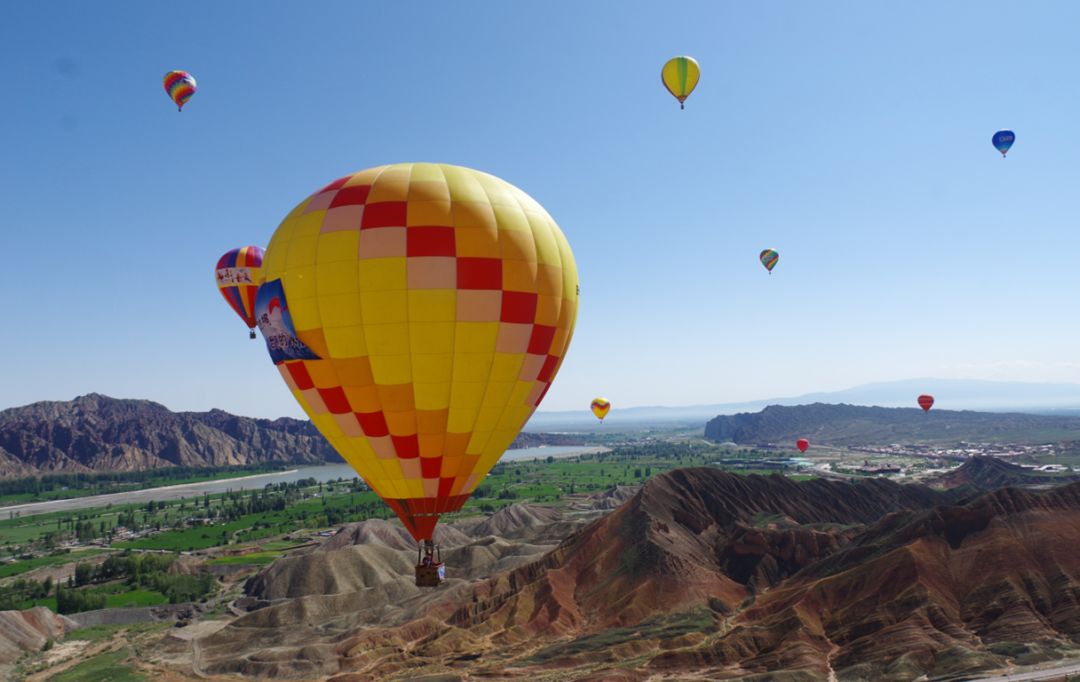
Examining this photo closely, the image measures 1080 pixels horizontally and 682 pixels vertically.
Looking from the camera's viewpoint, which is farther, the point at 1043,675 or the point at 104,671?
the point at 104,671

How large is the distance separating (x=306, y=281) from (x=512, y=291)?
699 centimetres

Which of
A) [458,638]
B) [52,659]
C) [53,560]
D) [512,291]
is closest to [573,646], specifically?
[458,638]

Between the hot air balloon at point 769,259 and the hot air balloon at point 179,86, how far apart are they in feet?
202

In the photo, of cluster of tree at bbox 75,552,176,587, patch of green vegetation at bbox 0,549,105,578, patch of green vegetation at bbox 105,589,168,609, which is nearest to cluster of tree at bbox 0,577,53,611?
cluster of tree at bbox 75,552,176,587

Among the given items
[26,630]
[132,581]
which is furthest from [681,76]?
[132,581]

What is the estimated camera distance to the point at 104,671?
62.2 meters

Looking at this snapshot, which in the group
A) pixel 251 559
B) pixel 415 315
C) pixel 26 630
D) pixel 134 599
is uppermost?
pixel 415 315

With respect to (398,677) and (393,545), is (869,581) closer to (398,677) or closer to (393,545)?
(398,677)

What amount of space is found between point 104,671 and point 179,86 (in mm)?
48616

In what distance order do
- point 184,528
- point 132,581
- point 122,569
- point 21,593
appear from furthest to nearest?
point 184,528, point 122,569, point 132,581, point 21,593

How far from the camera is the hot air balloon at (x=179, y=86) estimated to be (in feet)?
Answer: 184

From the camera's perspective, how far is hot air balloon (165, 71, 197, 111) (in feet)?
184

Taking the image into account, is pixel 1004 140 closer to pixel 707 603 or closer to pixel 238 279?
pixel 707 603

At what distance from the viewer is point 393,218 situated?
2469cm
